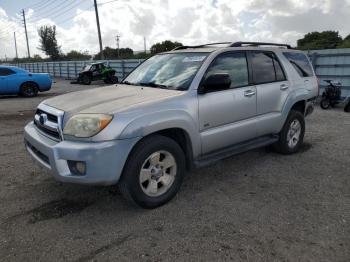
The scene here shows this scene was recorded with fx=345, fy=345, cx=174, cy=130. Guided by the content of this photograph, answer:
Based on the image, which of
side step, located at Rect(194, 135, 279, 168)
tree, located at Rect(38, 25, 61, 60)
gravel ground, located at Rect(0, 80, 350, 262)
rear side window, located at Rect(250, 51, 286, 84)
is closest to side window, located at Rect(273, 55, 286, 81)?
rear side window, located at Rect(250, 51, 286, 84)

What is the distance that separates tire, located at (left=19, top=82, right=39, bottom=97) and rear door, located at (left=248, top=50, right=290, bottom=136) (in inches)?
493

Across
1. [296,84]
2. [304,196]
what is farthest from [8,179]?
[296,84]

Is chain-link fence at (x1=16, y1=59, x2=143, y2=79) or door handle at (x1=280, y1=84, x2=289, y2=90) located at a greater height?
chain-link fence at (x1=16, y1=59, x2=143, y2=79)

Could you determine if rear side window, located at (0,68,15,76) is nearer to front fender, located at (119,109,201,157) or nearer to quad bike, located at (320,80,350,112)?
quad bike, located at (320,80,350,112)

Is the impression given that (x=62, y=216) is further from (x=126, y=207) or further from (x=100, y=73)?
(x=100, y=73)

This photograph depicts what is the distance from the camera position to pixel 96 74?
22.3m

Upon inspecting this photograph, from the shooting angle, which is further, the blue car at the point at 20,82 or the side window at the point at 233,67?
the blue car at the point at 20,82

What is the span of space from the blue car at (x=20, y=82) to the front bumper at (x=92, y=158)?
41.3ft

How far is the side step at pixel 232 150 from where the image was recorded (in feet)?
13.4

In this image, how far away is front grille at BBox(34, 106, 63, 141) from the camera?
354 centimetres

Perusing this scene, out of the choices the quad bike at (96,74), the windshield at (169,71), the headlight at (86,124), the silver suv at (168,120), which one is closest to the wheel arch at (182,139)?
the silver suv at (168,120)

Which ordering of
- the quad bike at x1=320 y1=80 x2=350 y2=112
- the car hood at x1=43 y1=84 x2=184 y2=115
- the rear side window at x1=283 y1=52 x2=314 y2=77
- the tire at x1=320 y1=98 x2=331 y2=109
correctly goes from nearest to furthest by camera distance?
the car hood at x1=43 y1=84 x2=184 y2=115 < the rear side window at x1=283 y1=52 x2=314 y2=77 < the quad bike at x1=320 y1=80 x2=350 y2=112 < the tire at x1=320 y1=98 x2=331 y2=109

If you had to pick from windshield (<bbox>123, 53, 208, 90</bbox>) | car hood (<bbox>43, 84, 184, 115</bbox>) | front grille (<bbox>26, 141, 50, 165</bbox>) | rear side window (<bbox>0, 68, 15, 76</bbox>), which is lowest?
front grille (<bbox>26, 141, 50, 165</bbox>)

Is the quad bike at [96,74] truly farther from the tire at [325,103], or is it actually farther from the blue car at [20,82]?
the tire at [325,103]
